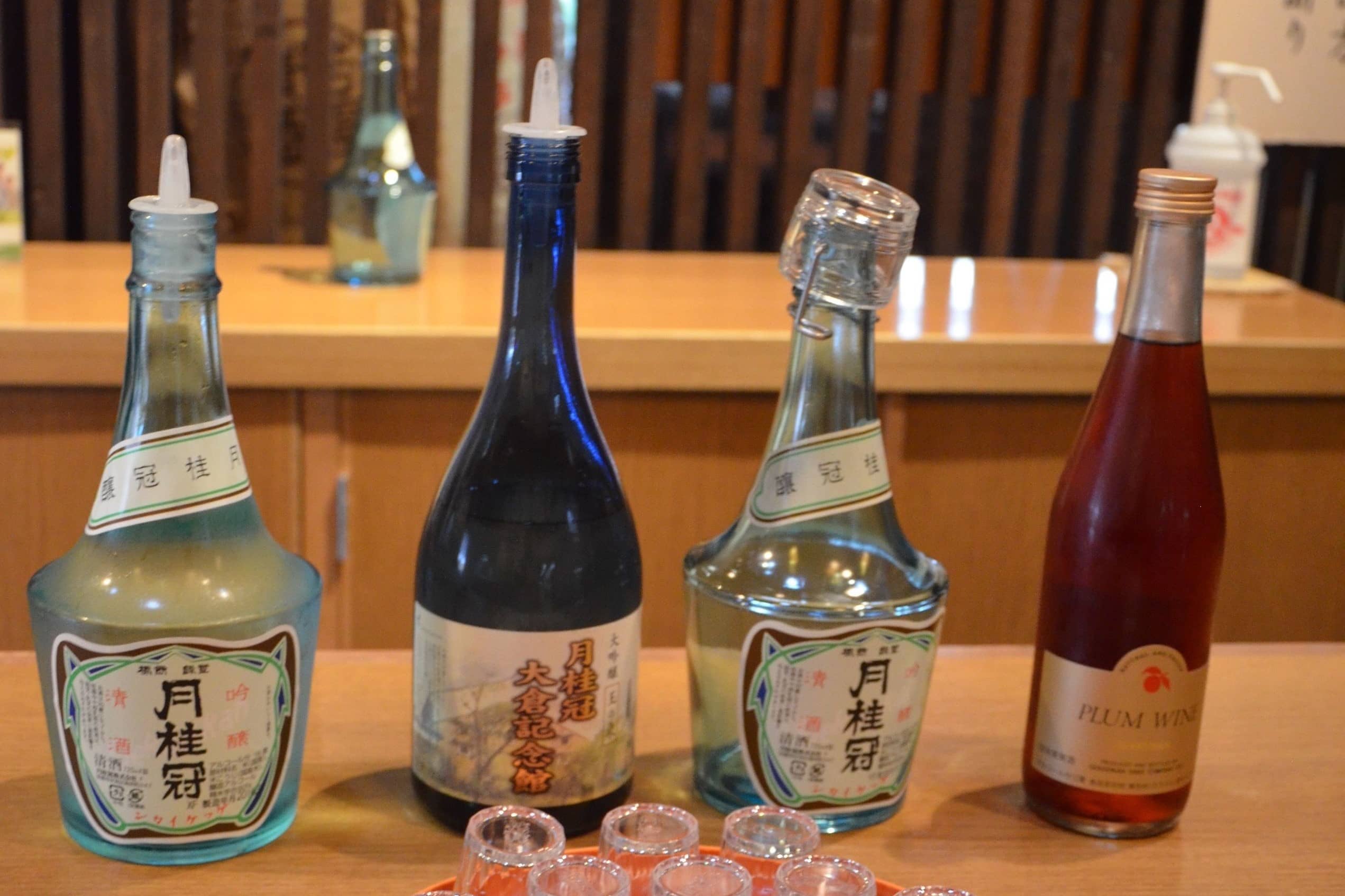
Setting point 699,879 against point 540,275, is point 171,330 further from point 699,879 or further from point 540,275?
point 699,879

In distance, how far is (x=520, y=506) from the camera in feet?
1.64

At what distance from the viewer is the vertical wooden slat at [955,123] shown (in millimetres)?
1889

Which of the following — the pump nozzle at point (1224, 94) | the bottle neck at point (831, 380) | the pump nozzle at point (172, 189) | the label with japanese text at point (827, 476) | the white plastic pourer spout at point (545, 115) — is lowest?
the label with japanese text at point (827, 476)

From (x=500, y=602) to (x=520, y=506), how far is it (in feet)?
0.12

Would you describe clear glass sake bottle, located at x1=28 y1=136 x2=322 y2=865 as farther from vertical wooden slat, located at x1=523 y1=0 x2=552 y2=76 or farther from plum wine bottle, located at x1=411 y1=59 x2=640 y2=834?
vertical wooden slat, located at x1=523 y1=0 x2=552 y2=76

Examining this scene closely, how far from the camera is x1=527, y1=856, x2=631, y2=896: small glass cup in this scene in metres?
0.39

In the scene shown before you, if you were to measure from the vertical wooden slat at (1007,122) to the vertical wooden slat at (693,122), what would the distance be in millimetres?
390

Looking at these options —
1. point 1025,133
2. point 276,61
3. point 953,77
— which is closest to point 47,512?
point 276,61

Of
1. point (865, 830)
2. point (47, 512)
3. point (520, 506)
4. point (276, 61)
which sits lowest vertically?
point (47, 512)

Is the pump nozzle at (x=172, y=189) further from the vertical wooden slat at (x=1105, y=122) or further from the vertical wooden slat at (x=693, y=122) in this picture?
the vertical wooden slat at (x=1105, y=122)

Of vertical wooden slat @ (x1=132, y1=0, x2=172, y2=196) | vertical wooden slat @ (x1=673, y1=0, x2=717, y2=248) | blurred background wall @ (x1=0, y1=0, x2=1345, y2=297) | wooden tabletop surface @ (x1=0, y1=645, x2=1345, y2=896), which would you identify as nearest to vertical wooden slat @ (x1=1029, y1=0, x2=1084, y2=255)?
blurred background wall @ (x1=0, y1=0, x2=1345, y2=297)

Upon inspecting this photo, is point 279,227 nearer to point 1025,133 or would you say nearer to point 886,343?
point 886,343

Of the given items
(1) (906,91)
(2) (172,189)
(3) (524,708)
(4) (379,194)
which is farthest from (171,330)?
(1) (906,91)

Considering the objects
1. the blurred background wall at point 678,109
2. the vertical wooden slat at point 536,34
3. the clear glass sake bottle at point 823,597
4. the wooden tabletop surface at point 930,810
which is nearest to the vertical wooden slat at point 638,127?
the blurred background wall at point 678,109
